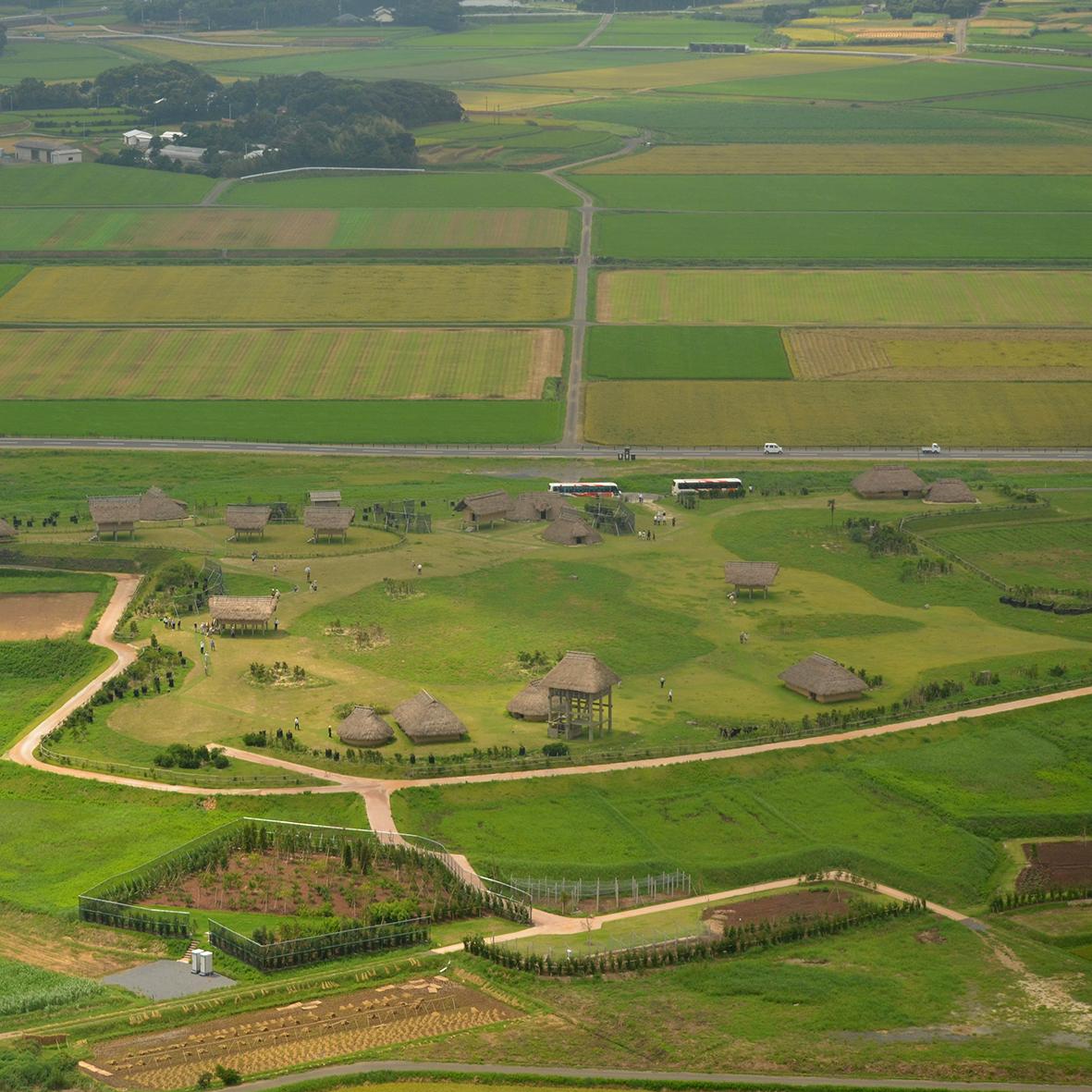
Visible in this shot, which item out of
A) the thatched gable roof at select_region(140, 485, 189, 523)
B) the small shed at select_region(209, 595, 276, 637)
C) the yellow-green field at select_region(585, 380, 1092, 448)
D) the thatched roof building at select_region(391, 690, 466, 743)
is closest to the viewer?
the thatched roof building at select_region(391, 690, 466, 743)

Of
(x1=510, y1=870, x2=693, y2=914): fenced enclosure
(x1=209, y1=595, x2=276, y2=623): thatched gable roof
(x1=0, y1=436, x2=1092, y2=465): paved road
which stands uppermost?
(x1=209, y1=595, x2=276, y2=623): thatched gable roof

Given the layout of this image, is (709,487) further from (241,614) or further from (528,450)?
(241,614)

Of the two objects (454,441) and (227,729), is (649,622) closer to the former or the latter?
(227,729)

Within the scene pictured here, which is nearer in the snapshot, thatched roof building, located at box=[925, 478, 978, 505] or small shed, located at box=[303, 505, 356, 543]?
small shed, located at box=[303, 505, 356, 543]

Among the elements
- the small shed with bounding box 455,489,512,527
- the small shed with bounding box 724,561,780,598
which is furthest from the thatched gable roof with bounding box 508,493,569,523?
the small shed with bounding box 724,561,780,598

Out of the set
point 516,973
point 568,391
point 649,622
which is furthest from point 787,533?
point 516,973

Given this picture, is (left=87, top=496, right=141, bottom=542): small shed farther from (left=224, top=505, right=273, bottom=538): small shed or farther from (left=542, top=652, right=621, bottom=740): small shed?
(left=542, top=652, right=621, bottom=740): small shed
